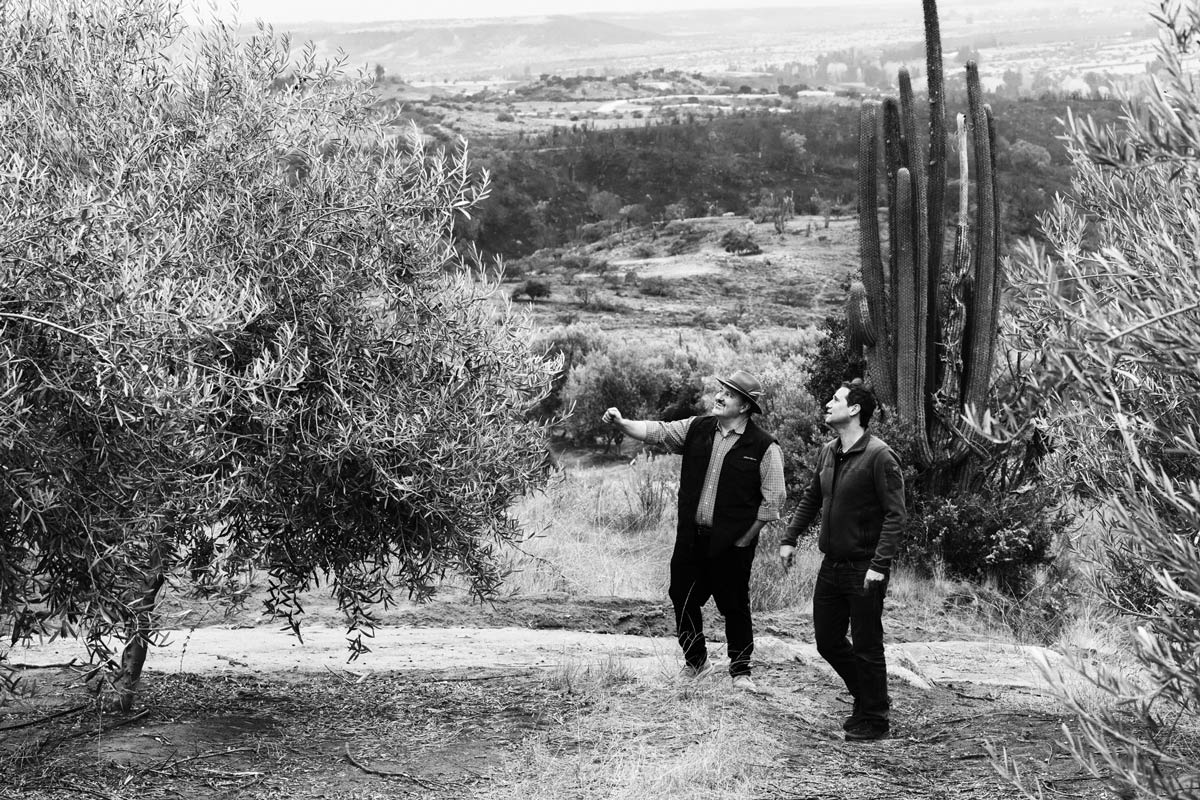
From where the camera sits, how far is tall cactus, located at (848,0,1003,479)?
1145 centimetres

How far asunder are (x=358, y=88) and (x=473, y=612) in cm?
523

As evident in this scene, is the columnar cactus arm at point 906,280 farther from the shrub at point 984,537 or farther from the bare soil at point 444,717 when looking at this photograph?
the bare soil at point 444,717

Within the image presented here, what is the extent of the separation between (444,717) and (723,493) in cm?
217

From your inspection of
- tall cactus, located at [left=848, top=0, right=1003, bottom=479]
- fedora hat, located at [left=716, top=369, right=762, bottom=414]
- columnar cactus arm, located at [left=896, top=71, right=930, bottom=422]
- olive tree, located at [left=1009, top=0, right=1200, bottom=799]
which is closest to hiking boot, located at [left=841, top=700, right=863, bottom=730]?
fedora hat, located at [left=716, top=369, right=762, bottom=414]

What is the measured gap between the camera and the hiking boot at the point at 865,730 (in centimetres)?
707

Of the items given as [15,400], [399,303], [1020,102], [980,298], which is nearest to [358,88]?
[399,303]

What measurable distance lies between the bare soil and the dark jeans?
30 cm

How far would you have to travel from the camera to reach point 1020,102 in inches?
2857

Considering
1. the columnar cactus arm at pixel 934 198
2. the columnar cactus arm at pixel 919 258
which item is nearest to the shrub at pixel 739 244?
the columnar cactus arm at pixel 934 198

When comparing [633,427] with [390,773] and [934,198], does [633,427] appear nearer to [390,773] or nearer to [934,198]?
[390,773]

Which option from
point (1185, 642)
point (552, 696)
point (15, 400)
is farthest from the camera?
point (552, 696)

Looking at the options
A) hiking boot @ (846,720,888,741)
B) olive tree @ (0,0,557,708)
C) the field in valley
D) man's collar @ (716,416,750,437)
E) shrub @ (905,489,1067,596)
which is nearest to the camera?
olive tree @ (0,0,557,708)

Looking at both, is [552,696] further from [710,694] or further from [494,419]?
[494,419]

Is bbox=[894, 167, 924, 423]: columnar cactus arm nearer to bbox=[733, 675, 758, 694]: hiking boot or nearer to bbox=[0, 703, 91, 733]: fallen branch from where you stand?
bbox=[733, 675, 758, 694]: hiking boot
